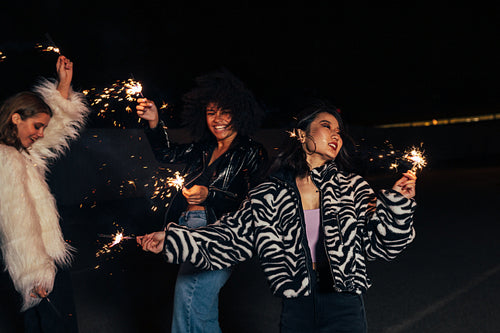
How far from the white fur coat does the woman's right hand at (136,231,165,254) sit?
24.1 inches

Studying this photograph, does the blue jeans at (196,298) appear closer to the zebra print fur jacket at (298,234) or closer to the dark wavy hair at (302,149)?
the zebra print fur jacket at (298,234)

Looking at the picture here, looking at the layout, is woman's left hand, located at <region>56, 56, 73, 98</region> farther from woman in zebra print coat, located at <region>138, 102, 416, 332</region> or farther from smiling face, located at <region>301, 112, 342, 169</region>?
smiling face, located at <region>301, 112, 342, 169</region>

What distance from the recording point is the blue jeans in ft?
8.66

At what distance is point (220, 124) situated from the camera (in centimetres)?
287

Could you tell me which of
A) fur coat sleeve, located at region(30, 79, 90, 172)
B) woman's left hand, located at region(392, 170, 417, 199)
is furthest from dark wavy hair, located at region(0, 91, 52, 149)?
woman's left hand, located at region(392, 170, 417, 199)

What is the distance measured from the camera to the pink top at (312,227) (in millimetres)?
2342

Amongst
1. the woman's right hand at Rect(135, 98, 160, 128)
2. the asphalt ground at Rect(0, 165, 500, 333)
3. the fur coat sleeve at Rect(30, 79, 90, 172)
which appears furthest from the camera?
the asphalt ground at Rect(0, 165, 500, 333)

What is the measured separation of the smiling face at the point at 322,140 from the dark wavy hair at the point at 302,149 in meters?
0.02

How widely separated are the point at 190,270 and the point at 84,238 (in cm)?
657

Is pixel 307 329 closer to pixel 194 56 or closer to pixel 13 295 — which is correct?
pixel 13 295

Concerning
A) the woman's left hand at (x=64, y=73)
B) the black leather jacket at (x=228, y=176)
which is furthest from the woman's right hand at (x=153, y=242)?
the woman's left hand at (x=64, y=73)

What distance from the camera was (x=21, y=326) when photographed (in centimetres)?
443

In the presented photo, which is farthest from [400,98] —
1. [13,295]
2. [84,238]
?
[13,295]

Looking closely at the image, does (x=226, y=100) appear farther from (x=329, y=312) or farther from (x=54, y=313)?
(x=54, y=313)
